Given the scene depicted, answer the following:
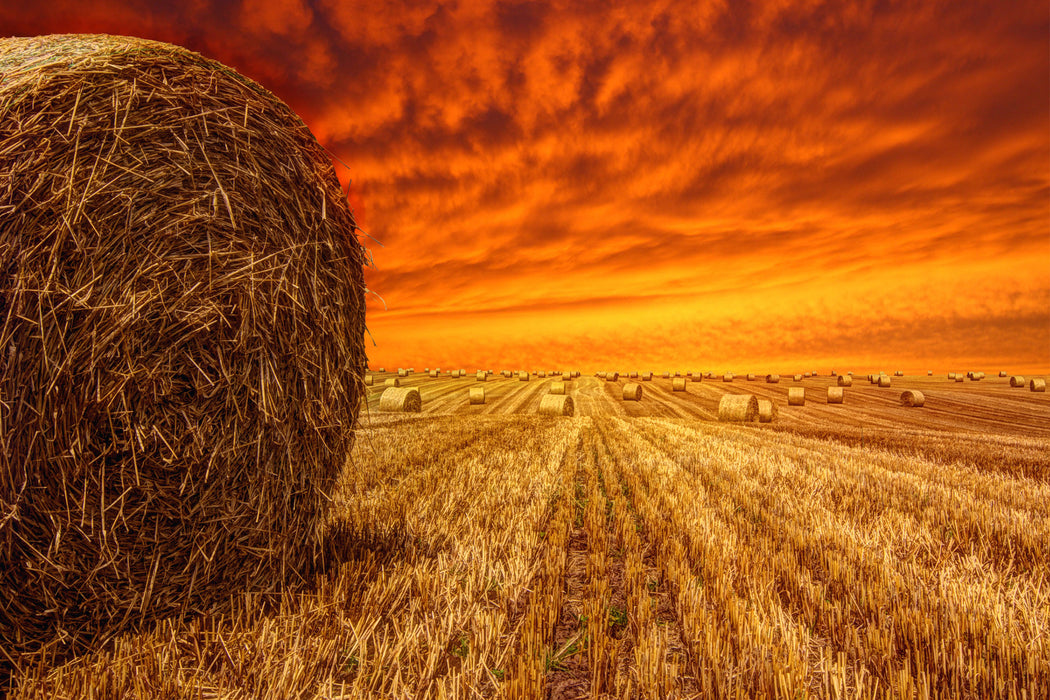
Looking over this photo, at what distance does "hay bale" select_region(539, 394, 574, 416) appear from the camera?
1933 centimetres

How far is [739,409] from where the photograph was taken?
63.0 feet

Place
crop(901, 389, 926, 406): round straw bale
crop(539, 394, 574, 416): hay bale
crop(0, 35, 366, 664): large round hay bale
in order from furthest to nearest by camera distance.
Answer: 1. crop(901, 389, 926, 406): round straw bale
2. crop(539, 394, 574, 416): hay bale
3. crop(0, 35, 366, 664): large round hay bale

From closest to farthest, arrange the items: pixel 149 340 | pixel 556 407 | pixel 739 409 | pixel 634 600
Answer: pixel 149 340 → pixel 634 600 → pixel 739 409 → pixel 556 407

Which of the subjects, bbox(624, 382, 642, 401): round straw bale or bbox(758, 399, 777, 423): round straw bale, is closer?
bbox(758, 399, 777, 423): round straw bale

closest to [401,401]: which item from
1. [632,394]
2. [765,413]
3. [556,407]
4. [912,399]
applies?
[556,407]

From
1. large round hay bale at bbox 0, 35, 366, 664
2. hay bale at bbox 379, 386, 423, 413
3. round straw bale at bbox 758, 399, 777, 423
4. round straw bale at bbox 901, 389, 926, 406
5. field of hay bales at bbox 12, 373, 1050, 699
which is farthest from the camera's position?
round straw bale at bbox 901, 389, 926, 406

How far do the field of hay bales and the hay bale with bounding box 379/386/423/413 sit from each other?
11.7m

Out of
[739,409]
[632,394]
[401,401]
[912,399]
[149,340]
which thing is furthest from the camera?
[632,394]

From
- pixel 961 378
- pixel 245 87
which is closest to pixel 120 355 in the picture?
pixel 245 87

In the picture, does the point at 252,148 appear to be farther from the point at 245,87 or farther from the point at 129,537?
the point at 129,537

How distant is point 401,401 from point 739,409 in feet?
39.6

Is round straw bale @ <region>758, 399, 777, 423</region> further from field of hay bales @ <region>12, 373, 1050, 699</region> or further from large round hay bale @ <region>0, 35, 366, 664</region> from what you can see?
large round hay bale @ <region>0, 35, 366, 664</region>

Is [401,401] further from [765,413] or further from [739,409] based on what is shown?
[765,413]

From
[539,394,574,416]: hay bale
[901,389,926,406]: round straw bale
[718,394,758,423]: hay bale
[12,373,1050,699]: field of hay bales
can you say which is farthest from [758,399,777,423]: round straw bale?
[12,373,1050,699]: field of hay bales
